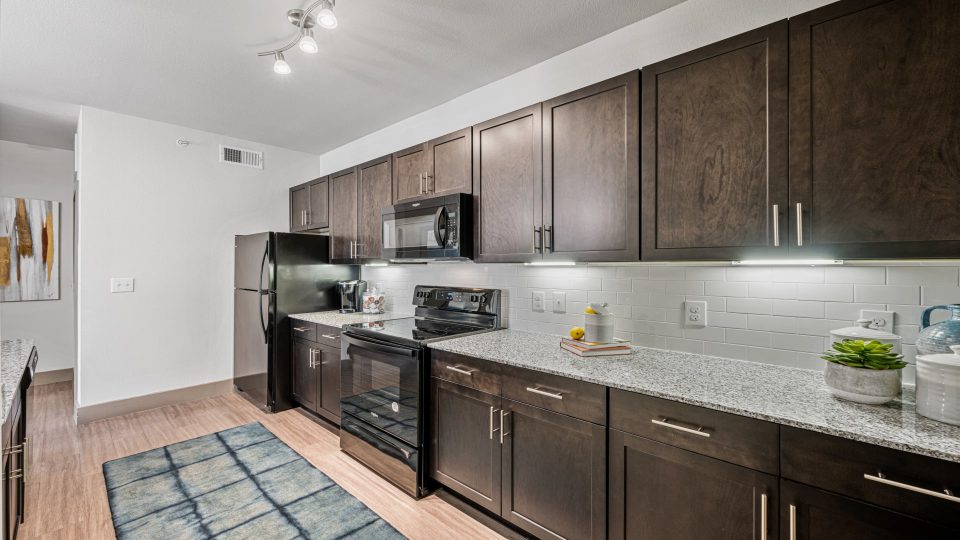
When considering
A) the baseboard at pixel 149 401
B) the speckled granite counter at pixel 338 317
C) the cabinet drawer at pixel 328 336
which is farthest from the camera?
the baseboard at pixel 149 401

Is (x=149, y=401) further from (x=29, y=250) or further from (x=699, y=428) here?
(x=699, y=428)

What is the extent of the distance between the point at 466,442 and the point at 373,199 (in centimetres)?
196

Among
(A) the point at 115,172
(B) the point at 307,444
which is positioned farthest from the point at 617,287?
(A) the point at 115,172

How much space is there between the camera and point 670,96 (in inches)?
66.4

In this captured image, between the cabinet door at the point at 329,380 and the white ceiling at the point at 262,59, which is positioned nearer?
the white ceiling at the point at 262,59

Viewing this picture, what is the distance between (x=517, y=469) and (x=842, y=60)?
191cm

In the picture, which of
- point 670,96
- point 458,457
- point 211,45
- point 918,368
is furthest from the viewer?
point 211,45

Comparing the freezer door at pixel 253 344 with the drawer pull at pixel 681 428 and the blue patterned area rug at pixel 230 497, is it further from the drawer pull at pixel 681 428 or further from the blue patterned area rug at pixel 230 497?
the drawer pull at pixel 681 428

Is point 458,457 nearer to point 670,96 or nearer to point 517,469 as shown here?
point 517,469

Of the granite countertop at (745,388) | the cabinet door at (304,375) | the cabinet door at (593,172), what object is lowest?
the cabinet door at (304,375)

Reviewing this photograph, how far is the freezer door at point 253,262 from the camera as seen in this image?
3363 millimetres

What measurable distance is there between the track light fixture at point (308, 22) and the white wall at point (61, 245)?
3.83m

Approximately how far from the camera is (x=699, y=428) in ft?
4.21

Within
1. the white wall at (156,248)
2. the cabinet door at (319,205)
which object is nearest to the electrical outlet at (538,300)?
the cabinet door at (319,205)
